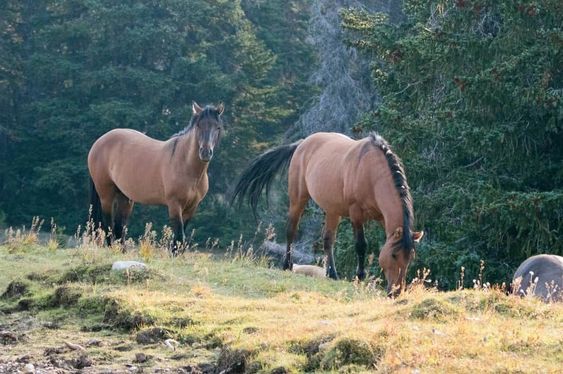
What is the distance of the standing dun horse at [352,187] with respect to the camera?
10.8 m

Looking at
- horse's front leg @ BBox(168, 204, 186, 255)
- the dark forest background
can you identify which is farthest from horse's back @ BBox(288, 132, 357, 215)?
the dark forest background

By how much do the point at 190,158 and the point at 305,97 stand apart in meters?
22.7

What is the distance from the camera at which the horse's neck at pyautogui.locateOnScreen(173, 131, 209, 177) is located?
1420cm

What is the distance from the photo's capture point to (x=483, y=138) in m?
16.7

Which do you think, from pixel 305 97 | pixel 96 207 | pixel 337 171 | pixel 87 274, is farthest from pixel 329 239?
pixel 305 97

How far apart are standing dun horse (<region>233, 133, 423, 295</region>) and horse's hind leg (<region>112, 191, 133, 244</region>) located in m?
1.72

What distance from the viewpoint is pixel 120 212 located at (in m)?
15.9

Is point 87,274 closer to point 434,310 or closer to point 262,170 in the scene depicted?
point 434,310

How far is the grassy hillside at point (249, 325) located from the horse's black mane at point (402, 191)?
26.0 inches

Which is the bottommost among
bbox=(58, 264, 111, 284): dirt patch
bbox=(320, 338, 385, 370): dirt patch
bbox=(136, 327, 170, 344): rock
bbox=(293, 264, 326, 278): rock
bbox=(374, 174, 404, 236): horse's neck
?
bbox=(293, 264, 326, 278): rock

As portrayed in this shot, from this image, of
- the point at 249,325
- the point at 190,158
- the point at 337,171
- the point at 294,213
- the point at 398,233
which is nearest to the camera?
the point at 249,325

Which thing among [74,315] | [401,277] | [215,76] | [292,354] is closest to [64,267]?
[74,315]

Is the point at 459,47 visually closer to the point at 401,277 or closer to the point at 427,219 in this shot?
the point at 427,219

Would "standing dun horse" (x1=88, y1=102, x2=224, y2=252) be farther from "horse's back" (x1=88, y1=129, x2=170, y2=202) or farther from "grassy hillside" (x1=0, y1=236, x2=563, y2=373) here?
"grassy hillside" (x1=0, y1=236, x2=563, y2=373)
